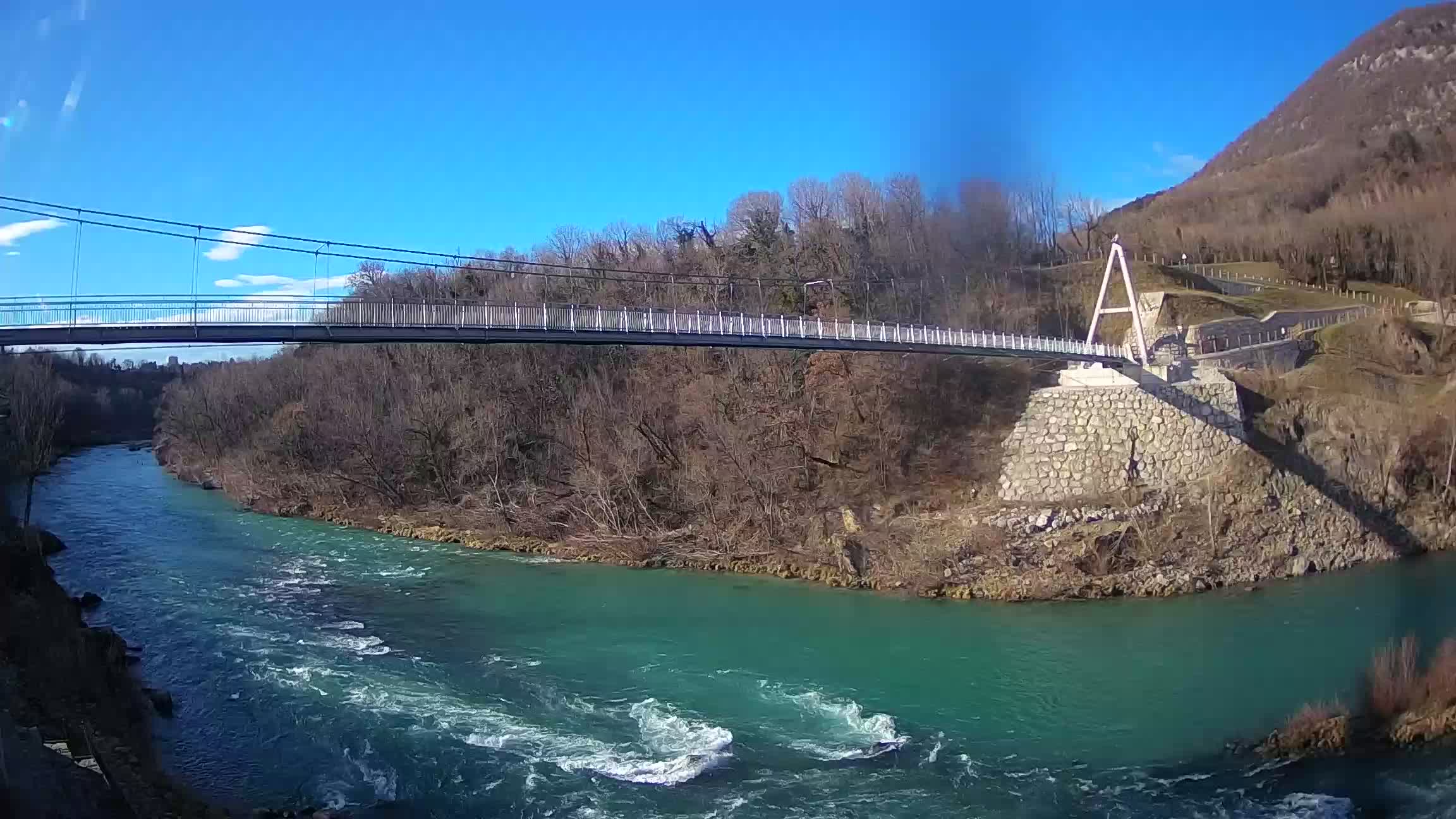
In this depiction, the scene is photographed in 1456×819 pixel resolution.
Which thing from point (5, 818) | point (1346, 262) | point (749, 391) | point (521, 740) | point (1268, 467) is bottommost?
point (521, 740)

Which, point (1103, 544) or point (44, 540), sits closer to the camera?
point (1103, 544)

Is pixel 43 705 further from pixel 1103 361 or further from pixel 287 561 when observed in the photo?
pixel 1103 361

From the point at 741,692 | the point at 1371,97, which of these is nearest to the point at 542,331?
the point at 741,692

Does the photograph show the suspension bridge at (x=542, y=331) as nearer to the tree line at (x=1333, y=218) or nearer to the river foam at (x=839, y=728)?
the river foam at (x=839, y=728)

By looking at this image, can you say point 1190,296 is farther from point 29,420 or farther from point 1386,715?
point 29,420

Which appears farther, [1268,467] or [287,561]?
[287,561]

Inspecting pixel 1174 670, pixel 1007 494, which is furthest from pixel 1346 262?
pixel 1174 670

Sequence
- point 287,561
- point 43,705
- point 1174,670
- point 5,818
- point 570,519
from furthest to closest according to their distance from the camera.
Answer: point 570,519 → point 287,561 → point 1174,670 → point 43,705 → point 5,818
